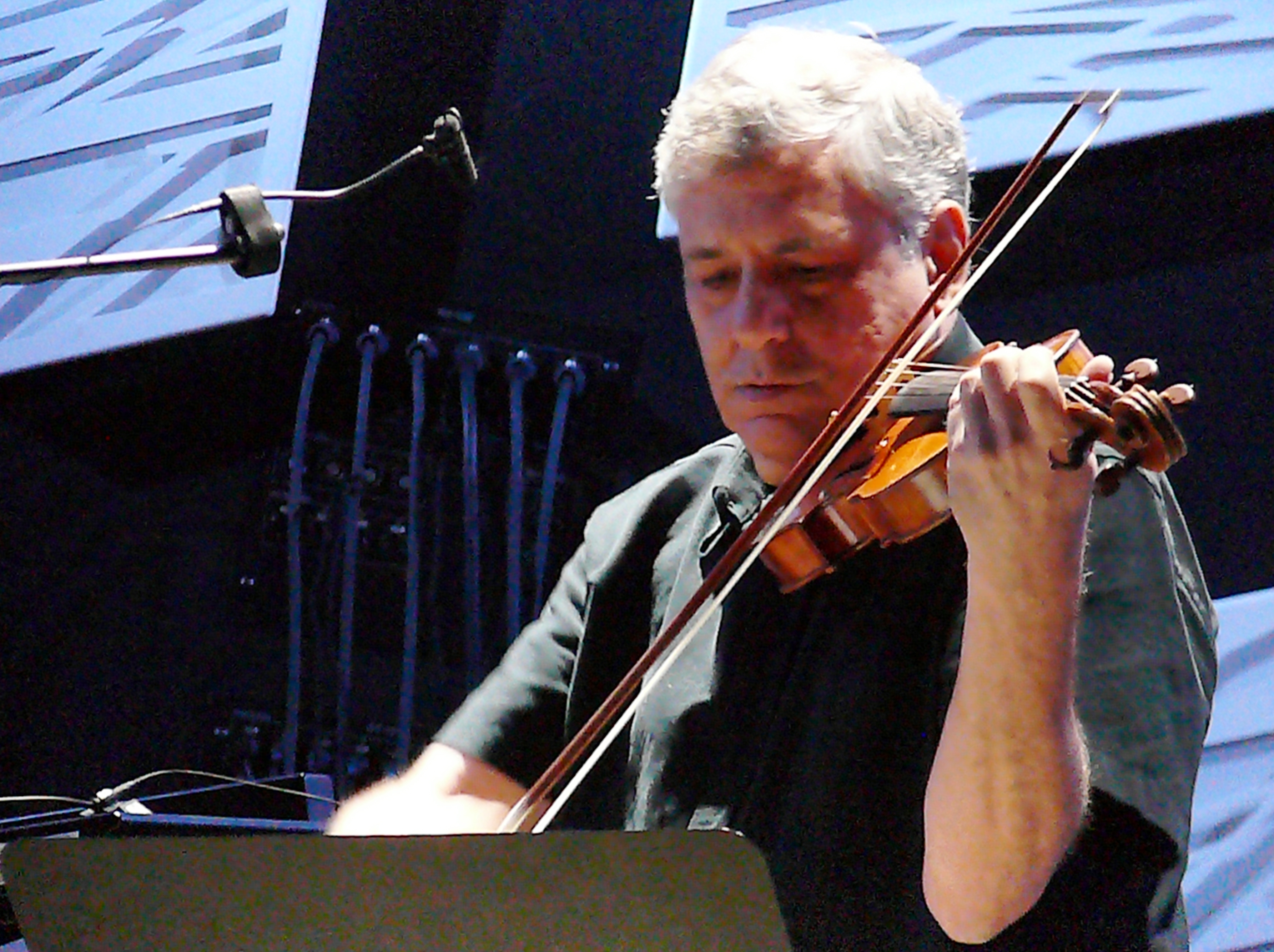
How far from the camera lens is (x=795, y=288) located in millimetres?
1323

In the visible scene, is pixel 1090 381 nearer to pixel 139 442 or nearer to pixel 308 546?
pixel 308 546

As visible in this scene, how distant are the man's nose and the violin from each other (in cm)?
11

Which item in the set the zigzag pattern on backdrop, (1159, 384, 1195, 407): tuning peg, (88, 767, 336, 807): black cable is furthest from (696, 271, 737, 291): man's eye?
the zigzag pattern on backdrop

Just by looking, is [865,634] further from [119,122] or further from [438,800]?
[119,122]

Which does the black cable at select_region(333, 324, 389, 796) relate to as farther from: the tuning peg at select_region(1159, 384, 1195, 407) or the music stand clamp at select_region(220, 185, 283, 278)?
the tuning peg at select_region(1159, 384, 1195, 407)

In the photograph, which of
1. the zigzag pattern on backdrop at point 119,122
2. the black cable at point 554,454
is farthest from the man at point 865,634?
the zigzag pattern on backdrop at point 119,122

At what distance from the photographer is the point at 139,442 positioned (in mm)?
2611

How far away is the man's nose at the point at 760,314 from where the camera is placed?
1.31 metres

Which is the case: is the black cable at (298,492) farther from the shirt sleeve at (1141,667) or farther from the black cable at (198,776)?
the shirt sleeve at (1141,667)

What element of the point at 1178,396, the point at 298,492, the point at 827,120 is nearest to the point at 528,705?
the point at 827,120

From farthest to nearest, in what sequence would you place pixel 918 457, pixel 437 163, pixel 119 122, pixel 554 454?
1. pixel 119 122
2. pixel 554 454
3. pixel 437 163
4. pixel 918 457

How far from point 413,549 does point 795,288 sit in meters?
1.21

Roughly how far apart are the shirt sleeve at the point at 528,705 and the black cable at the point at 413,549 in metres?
0.92

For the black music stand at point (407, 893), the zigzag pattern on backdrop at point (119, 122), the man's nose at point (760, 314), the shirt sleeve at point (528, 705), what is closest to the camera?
the black music stand at point (407, 893)
